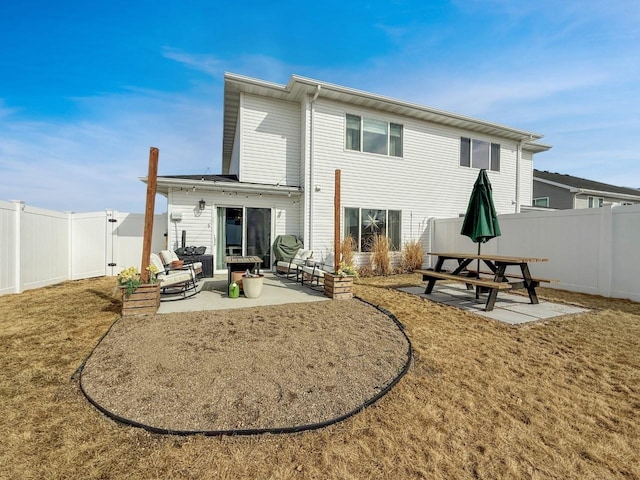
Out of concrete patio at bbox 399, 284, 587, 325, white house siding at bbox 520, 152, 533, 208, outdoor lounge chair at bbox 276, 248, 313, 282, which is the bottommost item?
concrete patio at bbox 399, 284, 587, 325

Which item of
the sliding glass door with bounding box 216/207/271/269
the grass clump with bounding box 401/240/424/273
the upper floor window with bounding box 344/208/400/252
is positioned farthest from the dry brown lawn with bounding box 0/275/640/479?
the grass clump with bounding box 401/240/424/273

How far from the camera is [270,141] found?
9.39m

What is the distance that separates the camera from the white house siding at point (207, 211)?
8.30 metres

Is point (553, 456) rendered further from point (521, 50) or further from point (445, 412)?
point (521, 50)

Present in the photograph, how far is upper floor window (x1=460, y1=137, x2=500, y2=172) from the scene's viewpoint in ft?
37.6

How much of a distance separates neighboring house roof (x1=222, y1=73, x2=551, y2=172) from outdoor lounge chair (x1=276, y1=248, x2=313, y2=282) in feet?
16.4

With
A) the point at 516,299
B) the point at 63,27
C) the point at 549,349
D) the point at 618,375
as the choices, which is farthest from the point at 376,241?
the point at 63,27

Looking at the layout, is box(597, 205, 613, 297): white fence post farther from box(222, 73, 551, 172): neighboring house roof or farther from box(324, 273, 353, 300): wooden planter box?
box(324, 273, 353, 300): wooden planter box

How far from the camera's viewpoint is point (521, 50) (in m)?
7.33

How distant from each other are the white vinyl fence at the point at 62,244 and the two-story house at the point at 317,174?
178cm

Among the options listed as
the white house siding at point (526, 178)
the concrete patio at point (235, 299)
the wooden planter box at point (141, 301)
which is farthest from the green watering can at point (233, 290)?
the white house siding at point (526, 178)

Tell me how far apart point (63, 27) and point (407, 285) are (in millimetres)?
10711

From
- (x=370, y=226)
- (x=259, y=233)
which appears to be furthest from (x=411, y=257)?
(x=259, y=233)

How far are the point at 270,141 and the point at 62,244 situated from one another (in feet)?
21.8
